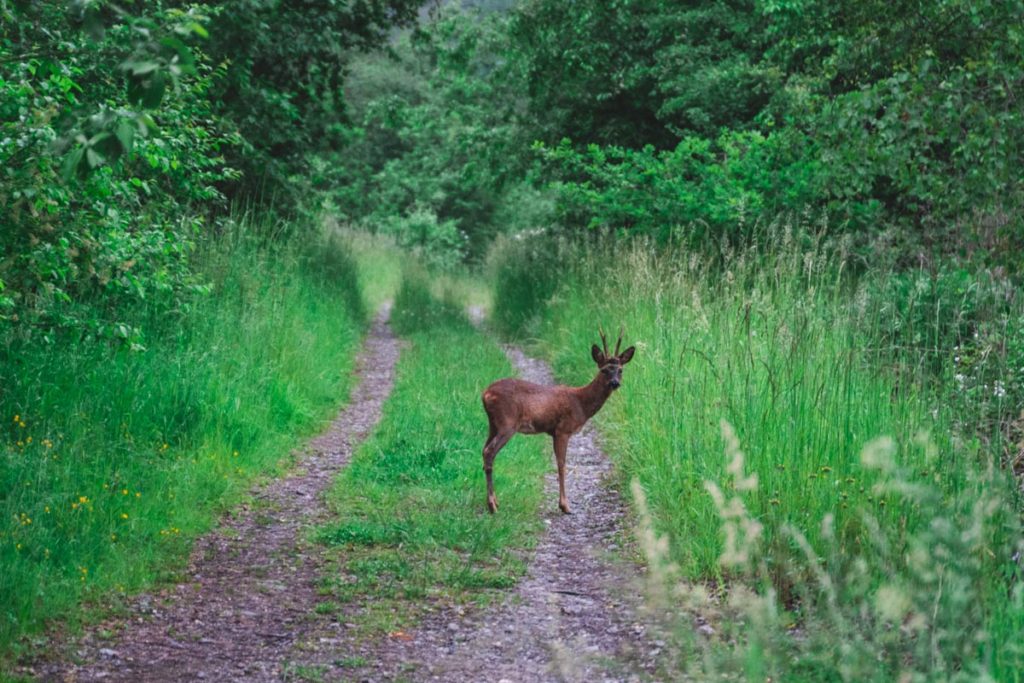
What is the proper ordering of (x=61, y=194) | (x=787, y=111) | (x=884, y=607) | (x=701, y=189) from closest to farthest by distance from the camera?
(x=884, y=607)
(x=61, y=194)
(x=701, y=189)
(x=787, y=111)

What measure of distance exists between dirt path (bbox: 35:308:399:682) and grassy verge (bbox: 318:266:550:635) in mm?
213

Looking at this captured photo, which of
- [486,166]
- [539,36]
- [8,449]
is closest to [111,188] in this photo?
[8,449]

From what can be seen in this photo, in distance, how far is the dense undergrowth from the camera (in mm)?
3705


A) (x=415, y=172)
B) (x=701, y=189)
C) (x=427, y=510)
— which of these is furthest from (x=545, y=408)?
(x=415, y=172)

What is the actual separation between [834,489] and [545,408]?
2.46 metres

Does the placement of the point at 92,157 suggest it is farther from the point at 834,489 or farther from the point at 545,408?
the point at 545,408

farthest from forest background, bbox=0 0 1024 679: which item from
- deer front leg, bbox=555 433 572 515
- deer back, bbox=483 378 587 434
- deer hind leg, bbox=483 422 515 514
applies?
deer front leg, bbox=555 433 572 515

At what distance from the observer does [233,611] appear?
5.68 meters

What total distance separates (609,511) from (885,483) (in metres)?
2.60

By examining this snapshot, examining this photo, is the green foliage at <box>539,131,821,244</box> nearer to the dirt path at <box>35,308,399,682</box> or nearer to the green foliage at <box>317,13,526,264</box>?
the dirt path at <box>35,308,399,682</box>

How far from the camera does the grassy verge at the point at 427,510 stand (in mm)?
5965

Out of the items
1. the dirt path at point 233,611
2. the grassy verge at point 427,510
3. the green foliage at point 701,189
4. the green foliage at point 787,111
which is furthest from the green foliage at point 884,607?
the green foliage at point 701,189

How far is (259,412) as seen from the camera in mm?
9320

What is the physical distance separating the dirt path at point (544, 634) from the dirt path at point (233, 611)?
44cm
